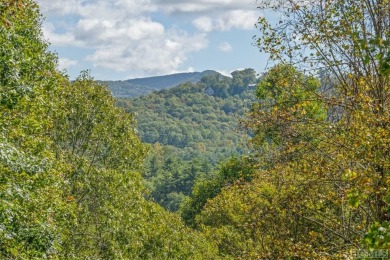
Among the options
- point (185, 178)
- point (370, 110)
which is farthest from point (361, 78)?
point (185, 178)

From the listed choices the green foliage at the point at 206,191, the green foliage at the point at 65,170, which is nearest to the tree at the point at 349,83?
the green foliage at the point at 65,170

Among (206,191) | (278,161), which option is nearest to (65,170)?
(278,161)

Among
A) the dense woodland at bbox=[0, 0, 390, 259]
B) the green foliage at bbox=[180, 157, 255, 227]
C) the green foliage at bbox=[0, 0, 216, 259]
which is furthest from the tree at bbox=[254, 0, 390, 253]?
the green foliage at bbox=[180, 157, 255, 227]

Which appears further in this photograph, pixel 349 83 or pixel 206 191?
pixel 206 191

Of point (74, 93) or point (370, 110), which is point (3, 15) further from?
point (74, 93)

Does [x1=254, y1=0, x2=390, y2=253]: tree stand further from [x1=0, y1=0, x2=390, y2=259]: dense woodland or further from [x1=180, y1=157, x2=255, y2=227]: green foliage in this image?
[x1=180, y1=157, x2=255, y2=227]: green foliage

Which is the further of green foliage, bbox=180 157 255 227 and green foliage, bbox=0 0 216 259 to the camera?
green foliage, bbox=180 157 255 227

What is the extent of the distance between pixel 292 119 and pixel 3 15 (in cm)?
899

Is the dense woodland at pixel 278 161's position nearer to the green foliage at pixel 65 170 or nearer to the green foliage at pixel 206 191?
the green foliage at pixel 65 170

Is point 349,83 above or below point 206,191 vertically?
above

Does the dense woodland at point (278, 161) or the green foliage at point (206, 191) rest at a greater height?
the dense woodland at point (278, 161)

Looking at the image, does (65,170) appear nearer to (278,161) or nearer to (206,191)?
(278,161)

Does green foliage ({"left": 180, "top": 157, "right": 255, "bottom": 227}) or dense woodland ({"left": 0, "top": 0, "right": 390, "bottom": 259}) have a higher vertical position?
dense woodland ({"left": 0, "top": 0, "right": 390, "bottom": 259})

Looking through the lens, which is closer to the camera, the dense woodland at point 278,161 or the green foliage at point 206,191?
the dense woodland at point 278,161
